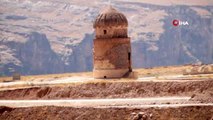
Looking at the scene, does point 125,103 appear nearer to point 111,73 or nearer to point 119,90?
point 119,90

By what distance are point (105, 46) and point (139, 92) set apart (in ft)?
40.6

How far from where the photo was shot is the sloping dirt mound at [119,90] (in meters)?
56.0

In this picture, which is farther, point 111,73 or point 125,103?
point 111,73

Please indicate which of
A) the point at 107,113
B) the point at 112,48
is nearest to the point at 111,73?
the point at 112,48

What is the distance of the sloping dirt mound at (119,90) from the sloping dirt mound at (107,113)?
16.7 ft

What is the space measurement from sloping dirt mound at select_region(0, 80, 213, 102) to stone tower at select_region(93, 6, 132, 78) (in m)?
7.66

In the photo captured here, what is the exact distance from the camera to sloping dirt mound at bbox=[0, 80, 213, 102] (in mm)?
55969

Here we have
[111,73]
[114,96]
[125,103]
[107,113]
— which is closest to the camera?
[107,113]

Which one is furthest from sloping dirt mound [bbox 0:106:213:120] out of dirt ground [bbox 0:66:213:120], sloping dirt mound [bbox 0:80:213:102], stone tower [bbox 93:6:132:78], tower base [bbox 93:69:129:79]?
stone tower [bbox 93:6:132:78]

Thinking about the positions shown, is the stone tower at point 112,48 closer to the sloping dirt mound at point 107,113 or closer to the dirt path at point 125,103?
the dirt path at point 125,103

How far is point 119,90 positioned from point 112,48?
11051 mm

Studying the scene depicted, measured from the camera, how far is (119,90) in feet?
193

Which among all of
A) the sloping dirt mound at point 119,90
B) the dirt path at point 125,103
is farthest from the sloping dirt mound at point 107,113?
the sloping dirt mound at point 119,90

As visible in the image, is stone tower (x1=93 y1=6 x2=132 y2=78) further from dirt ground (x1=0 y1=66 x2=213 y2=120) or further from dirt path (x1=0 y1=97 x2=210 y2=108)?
dirt path (x1=0 y1=97 x2=210 y2=108)
